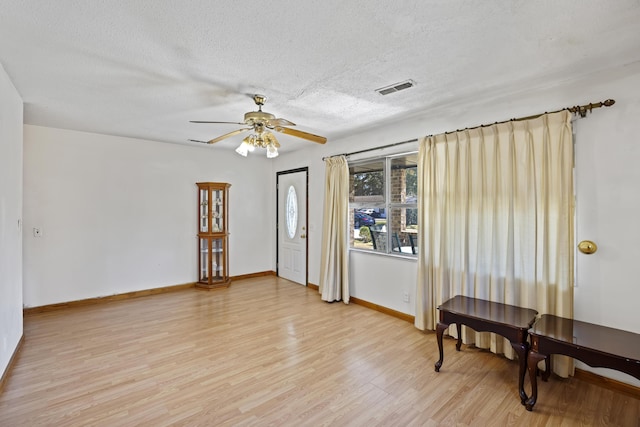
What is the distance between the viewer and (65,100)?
2.98 meters

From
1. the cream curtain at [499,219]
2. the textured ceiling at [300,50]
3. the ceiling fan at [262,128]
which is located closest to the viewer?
the textured ceiling at [300,50]

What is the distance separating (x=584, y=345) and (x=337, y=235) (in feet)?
9.90

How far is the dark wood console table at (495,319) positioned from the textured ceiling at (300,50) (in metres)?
1.93

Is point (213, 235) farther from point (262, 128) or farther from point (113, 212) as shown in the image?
point (262, 128)

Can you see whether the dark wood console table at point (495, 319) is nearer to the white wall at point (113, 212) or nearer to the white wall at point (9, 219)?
the white wall at point (9, 219)

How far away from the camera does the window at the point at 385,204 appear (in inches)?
147

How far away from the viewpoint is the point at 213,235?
516cm

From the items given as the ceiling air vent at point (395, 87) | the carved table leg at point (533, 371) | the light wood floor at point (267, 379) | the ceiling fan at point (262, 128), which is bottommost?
the light wood floor at point (267, 379)

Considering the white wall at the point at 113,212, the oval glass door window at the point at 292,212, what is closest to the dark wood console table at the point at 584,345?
the oval glass door window at the point at 292,212

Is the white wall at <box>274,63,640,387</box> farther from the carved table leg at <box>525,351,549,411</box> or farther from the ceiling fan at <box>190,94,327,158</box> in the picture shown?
the ceiling fan at <box>190,94,327,158</box>

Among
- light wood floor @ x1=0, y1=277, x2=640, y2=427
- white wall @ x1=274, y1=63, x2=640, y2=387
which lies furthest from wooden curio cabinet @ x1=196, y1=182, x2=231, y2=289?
white wall @ x1=274, y1=63, x2=640, y2=387

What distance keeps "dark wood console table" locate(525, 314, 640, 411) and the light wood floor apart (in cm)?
42

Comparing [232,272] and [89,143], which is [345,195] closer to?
[232,272]

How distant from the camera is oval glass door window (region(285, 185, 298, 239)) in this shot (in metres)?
5.69
